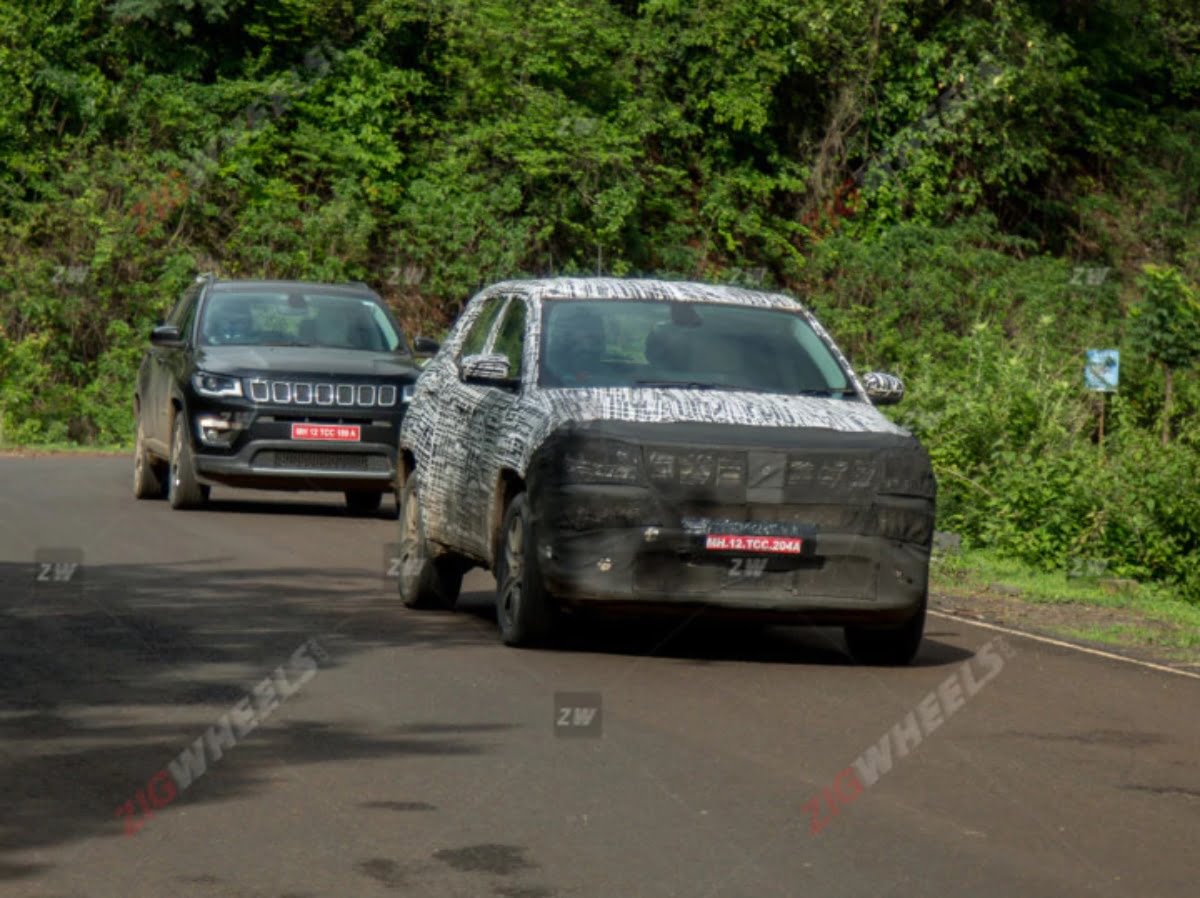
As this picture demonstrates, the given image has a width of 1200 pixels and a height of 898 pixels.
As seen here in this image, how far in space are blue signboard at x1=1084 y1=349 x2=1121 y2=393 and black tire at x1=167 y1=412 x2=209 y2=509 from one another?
8633 millimetres

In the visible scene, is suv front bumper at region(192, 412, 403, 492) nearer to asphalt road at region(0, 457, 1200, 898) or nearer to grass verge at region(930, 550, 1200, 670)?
grass verge at region(930, 550, 1200, 670)

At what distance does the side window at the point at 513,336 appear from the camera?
13.5 metres

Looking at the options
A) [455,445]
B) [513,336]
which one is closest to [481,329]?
[513,336]

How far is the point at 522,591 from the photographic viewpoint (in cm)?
1221

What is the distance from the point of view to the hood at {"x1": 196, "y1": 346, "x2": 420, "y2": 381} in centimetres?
2106

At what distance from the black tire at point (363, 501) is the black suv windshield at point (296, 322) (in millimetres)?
1358

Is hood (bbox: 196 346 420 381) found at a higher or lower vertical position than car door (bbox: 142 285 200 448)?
higher

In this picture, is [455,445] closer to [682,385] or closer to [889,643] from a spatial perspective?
[682,385]

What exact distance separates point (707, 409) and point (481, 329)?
2664 mm

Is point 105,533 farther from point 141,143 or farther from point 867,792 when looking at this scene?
point 141,143

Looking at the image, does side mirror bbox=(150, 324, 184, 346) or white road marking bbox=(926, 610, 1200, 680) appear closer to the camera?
white road marking bbox=(926, 610, 1200, 680)

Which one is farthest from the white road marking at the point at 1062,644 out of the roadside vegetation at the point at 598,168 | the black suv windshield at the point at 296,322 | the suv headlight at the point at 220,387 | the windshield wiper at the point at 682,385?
the roadside vegetation at the point at 598,168

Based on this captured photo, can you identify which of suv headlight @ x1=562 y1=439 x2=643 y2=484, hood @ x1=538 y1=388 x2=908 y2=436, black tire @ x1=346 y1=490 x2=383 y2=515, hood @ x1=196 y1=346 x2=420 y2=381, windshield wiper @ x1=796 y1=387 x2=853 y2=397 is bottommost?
black tire @ x1=346 y1=490 x2=383 y2=515

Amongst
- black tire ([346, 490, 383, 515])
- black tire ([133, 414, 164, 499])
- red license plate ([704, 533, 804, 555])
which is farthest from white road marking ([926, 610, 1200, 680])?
black tire ([133, 414, 164, 499])
